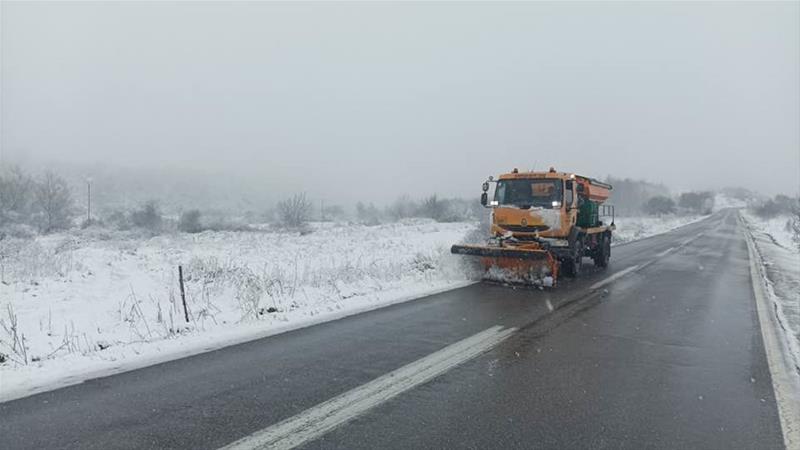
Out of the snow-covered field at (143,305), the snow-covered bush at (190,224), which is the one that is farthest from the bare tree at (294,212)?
the snow-covered field at (143,305)

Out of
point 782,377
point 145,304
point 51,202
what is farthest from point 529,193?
point 51,202

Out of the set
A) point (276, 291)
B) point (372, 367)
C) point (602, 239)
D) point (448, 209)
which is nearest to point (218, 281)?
point (276, 291)

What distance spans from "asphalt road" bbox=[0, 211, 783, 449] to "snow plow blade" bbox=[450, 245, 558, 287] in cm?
336

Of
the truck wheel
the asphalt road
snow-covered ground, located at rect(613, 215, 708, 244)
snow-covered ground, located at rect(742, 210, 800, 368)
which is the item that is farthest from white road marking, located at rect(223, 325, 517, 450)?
snow-covered ground, located at rect(613, 215, 708, 244)

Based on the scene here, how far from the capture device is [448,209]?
74.9 meters

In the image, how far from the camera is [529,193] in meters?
13.1

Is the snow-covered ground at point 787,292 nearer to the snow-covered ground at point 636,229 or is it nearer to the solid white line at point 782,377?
the solid white line at point 782,377

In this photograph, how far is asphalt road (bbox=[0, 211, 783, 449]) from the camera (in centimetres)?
382

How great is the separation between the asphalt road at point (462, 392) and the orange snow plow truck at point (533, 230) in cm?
358

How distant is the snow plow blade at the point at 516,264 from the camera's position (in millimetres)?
11656

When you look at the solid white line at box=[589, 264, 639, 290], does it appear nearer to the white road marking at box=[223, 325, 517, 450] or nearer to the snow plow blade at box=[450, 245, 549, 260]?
the snow plow blade at box=[450, 245, 549, 260]

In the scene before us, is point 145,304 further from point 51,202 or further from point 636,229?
point 51,202

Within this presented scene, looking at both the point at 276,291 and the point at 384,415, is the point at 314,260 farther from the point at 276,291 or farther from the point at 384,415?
the point at 384,415

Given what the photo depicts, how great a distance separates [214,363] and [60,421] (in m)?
1.75
